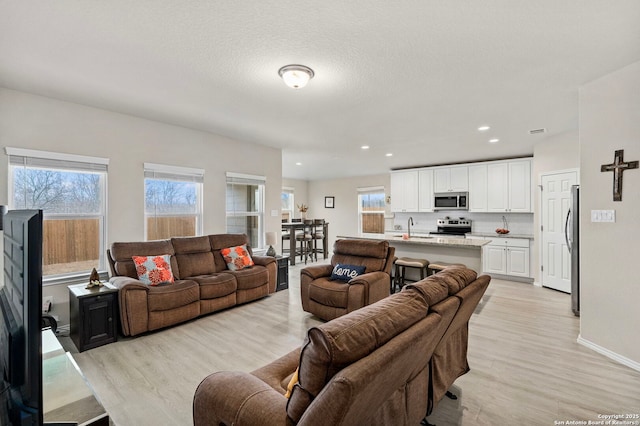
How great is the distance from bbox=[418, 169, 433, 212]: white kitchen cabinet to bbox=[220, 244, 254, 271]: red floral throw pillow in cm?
469

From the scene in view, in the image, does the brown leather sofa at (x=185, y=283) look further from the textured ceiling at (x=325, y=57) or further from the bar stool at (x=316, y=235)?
the bar stool at (x=316, y=235)

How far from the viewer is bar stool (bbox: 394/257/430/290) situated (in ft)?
14.2

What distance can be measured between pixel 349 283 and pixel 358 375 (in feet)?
8.54

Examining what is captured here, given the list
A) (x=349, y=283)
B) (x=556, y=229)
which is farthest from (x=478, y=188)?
(x=349, y=283)

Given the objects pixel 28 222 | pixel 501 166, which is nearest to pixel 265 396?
pixel 28 222

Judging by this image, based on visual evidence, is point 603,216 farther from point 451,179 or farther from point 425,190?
point 425,190

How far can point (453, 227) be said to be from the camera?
707 cm

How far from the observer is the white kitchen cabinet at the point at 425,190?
24.0 feet

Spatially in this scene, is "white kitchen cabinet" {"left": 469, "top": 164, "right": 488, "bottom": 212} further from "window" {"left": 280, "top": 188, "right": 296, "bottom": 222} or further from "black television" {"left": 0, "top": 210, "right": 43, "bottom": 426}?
"black television" {"left": 0, "top": 210, "right": 43, "bottom": 426}

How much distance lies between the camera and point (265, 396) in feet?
4.28

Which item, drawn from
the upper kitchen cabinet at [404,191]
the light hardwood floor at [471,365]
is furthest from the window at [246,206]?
the upper kitchen cabinet at [404,191]

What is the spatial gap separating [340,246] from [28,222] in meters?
3.79

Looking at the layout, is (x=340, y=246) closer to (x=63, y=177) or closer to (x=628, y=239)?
(x=628, y=239)

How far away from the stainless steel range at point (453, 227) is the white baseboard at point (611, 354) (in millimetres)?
3895
